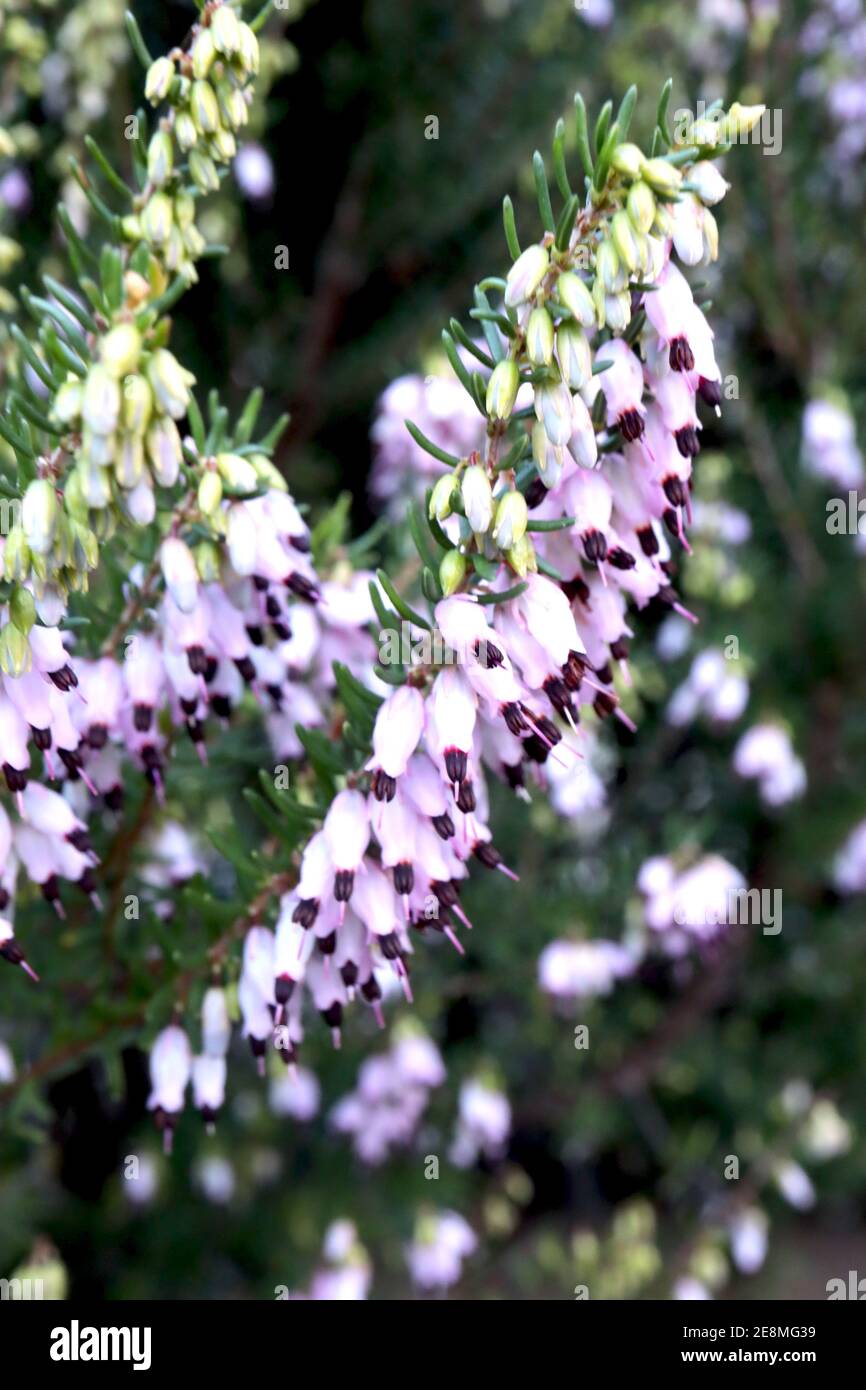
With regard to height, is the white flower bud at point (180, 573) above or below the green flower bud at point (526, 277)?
below

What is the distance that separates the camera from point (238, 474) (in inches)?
49.0

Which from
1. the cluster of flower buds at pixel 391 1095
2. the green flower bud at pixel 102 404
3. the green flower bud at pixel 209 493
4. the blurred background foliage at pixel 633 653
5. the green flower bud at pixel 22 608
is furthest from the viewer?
the blurred background foliage at pixel 633 653

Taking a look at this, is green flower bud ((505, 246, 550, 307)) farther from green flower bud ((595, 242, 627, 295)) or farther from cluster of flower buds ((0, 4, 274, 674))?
cluster of flower buds ((0, 4, 274, 674))

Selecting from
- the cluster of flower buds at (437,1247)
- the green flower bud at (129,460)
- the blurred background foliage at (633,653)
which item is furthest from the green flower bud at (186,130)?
the cluster of flower buds at (437,1247)

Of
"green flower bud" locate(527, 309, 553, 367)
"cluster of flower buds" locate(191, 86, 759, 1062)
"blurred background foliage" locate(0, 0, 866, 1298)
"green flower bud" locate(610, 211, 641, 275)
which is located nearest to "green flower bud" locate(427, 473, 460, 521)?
"cluster of flower buds" locate(191, 86, 759, 1062)

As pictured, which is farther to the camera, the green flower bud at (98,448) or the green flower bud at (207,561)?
the green flower bud at (207,561)

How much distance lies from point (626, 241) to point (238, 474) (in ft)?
1.36

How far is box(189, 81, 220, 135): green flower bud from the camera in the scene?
1261 millimetres

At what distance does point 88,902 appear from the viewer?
1.84 meters

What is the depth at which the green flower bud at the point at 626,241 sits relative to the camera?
1058 millimetres

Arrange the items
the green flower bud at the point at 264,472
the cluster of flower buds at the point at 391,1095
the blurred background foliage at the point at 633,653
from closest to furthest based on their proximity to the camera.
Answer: the green flower bud at the point at 264,472 → the cluster of flower buds at the point at 391,1095 → the blurred background foliage at the point at 633,653

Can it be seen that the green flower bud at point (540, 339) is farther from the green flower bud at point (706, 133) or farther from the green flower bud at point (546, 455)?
the green flower bud at point (706, 133)

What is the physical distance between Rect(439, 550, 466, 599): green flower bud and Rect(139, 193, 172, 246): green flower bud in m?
0.46

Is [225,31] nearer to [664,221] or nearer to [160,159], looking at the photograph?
[160,159]
